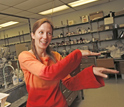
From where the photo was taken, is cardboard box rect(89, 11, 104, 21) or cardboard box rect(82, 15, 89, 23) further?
cardboard box rect(82, 15, 89, 23)

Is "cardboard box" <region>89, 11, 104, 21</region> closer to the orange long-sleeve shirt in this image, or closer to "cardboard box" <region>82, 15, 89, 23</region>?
"cardboard box" <region>82, 15, 89, 23</region>

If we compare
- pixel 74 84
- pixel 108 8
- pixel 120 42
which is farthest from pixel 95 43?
pixel 74 84

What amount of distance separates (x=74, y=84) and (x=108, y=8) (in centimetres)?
386

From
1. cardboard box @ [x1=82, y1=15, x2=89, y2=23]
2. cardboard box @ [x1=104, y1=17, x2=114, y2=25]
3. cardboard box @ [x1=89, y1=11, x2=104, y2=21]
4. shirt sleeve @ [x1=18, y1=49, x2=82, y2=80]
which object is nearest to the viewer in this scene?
shirt sleeve @ [x1=18, y1=49, x2=82, y2=80]

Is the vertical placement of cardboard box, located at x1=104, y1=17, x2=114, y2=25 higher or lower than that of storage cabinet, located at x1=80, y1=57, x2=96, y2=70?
higher

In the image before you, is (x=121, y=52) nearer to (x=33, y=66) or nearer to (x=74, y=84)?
(x=74, y=84)

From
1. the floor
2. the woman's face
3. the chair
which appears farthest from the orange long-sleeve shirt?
the chair

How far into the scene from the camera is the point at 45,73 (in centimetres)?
51

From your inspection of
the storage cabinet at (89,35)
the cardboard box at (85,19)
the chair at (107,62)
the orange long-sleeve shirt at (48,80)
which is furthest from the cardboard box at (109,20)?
the orange long-sleeve shirt at (48,80)

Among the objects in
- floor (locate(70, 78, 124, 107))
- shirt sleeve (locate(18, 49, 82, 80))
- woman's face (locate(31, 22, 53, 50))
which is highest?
woman's face (locate(31, 22, 53, 50))

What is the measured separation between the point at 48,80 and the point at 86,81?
0.78 ft

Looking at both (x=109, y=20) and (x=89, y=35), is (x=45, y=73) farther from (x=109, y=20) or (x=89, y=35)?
(x=89, y=35)

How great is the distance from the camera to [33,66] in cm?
57

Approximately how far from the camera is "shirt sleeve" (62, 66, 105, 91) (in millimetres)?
603
